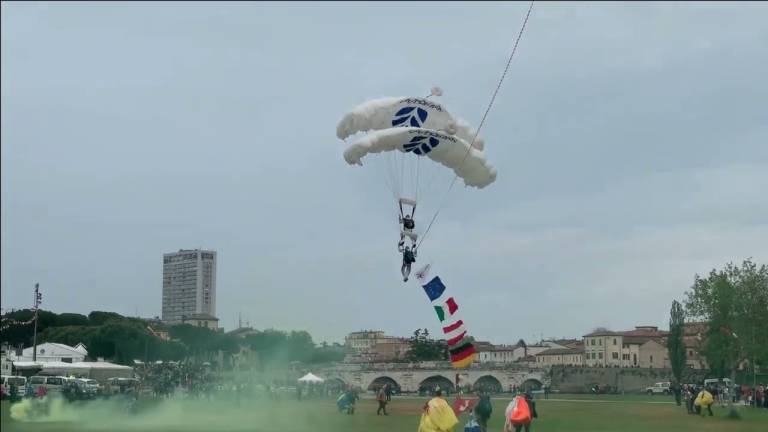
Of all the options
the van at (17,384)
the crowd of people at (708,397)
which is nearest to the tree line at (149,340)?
the van at (17,384)

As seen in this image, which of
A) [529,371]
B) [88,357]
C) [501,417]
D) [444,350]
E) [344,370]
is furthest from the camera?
[444,350]

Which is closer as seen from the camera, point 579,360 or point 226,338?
point 226,338

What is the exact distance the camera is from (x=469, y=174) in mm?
24828

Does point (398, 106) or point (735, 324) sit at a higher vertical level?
point (398, 106)

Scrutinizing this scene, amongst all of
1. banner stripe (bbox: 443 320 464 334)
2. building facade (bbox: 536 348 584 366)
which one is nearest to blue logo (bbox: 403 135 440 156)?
banner stripe (bbox: 443 320 464 334)

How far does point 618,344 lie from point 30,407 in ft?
392

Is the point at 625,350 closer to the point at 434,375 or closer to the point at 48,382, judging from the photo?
the point at 434,375

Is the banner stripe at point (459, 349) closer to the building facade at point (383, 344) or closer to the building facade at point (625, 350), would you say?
the building facade at point (383, 344)

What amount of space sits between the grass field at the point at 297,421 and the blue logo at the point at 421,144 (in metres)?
8.14

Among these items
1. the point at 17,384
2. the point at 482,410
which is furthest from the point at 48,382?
the point at 482,410

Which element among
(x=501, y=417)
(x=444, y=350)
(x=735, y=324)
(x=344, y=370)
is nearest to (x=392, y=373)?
(x=344, y=370)

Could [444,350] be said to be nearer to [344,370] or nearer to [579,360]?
[579,360]

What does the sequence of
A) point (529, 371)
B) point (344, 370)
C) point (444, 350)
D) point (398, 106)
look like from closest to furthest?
point (398, 106)
point (344, 370)
point (529, 371)
point (444, 350)

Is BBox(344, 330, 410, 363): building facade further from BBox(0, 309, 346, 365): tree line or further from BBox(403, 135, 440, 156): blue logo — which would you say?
BBox(403, 135, 440, 156): blue logo
